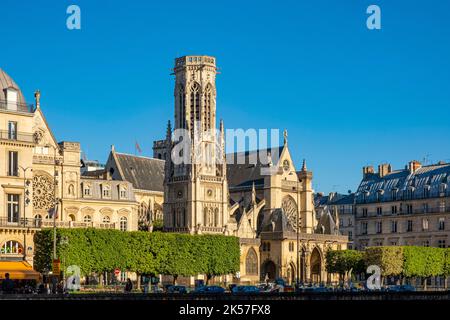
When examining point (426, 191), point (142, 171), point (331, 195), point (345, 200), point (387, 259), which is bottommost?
point (387, 259)

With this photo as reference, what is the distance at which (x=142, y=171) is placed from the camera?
507 feet

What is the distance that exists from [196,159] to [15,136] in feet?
151

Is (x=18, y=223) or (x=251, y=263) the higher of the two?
(x=18, y=223)

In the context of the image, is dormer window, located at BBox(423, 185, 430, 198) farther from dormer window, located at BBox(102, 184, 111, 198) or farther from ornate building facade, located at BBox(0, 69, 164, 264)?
dormer window, located at BBox(102, 184, 111, 198)

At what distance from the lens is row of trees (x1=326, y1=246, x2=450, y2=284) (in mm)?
132625

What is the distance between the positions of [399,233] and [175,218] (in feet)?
118

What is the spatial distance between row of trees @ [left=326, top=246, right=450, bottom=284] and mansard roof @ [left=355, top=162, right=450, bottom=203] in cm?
1536

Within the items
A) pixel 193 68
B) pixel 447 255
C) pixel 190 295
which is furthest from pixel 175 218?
pixel 190 295

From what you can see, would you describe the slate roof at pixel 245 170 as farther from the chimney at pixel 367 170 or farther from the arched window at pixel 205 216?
the chimney at pixel 367 170

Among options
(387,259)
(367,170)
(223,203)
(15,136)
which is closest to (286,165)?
(223,203)

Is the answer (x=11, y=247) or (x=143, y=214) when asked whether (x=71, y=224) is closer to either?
(x=11, y=247)

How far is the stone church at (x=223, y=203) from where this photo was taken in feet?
459

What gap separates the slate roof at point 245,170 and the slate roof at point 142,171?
9.96 meters
